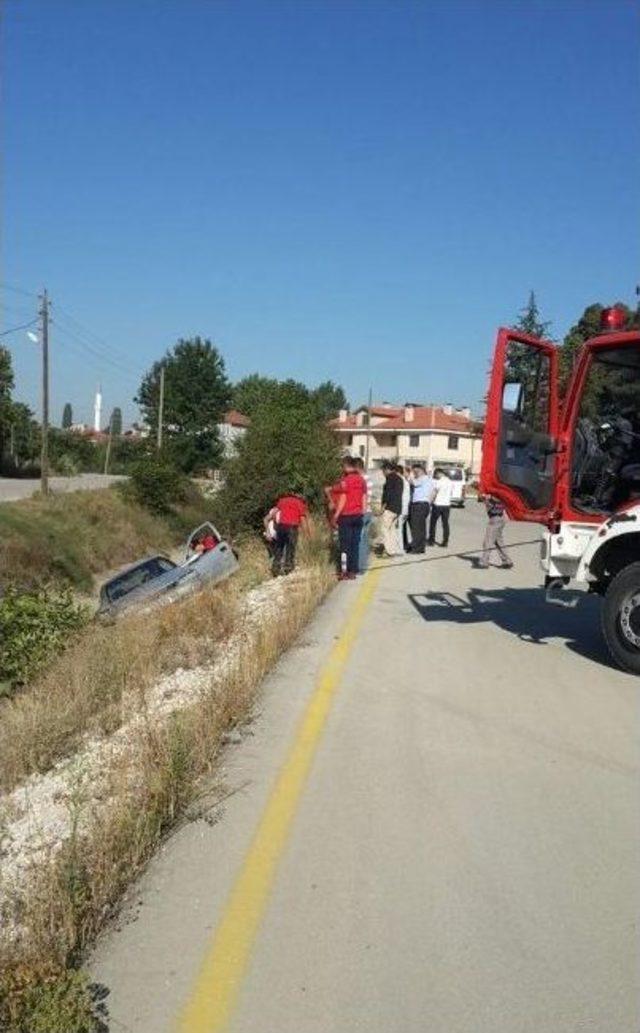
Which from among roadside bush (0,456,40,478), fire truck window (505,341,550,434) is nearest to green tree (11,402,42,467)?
roadside bush (0,456,40,478)

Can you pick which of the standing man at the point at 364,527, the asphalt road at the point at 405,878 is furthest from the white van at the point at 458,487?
the asphalt road at the point at 405,878

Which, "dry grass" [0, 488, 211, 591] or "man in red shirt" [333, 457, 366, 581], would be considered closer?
"man in red shirt" [333, 457, 366, 581]

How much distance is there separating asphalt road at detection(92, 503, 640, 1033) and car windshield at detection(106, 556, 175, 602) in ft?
32.2

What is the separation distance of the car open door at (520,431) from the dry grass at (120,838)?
2.75 m

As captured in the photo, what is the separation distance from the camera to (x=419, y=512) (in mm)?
15766

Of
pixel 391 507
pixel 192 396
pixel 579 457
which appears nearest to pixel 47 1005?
pixel 579 457

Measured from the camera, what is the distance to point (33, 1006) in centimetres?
266

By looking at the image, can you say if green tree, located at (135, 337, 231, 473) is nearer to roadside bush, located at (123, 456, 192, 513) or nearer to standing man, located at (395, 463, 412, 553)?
roadside bush, located at (123, 456, 192, 513)

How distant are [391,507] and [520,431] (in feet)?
23.7

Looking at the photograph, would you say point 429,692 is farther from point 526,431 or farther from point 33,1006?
point 33,1006

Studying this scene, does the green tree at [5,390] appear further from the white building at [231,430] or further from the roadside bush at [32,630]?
the roadside bush at [32,630]

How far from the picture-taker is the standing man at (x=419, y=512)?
15617 millimetres

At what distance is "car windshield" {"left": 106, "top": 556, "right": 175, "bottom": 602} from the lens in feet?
53.0

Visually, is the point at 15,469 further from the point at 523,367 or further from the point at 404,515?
the point at 523,367
